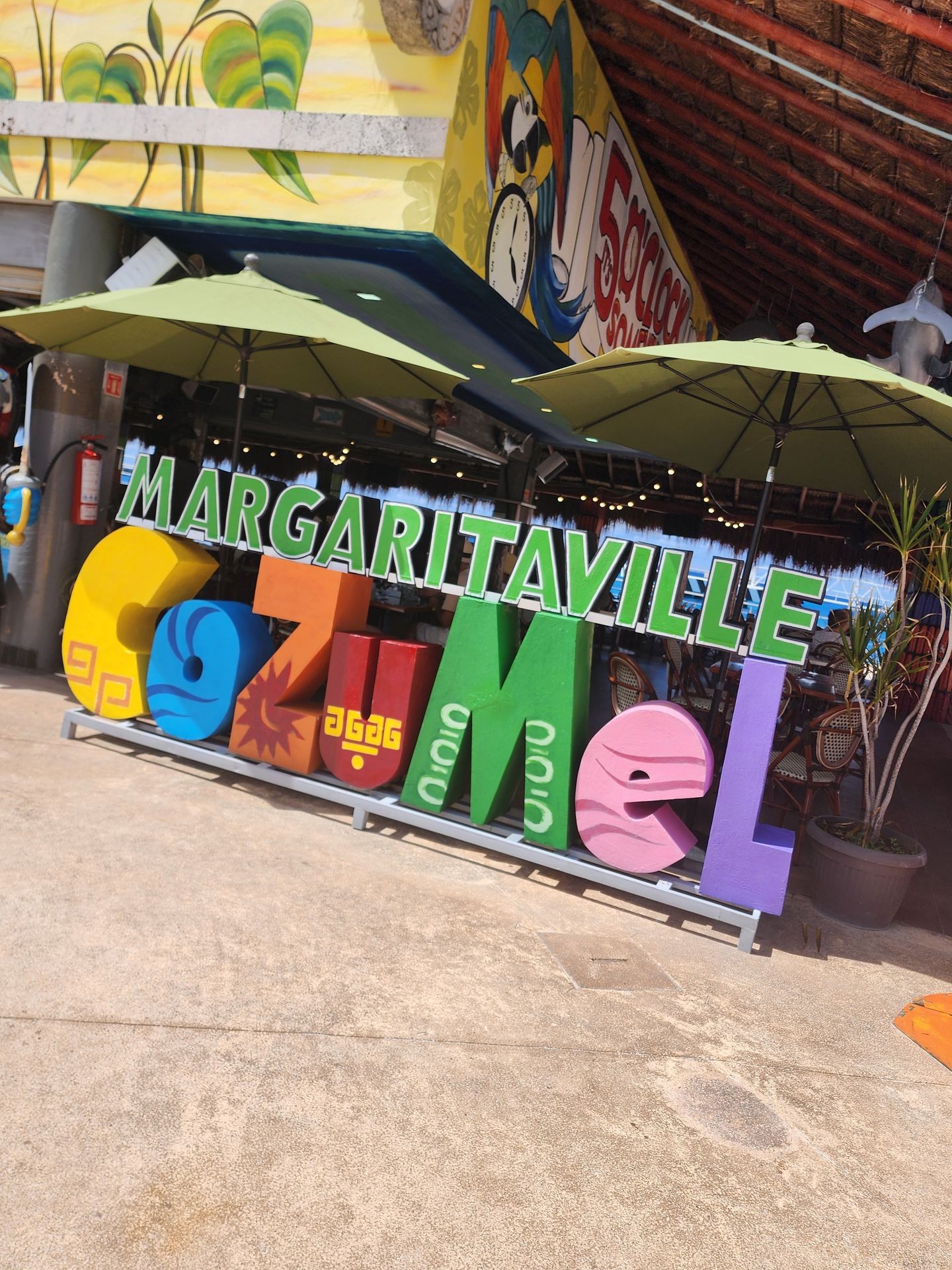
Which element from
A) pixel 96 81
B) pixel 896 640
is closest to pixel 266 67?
pixel 96 81

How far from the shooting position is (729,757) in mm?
3787

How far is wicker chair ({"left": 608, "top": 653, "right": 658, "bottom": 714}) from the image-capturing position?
548 centimetres

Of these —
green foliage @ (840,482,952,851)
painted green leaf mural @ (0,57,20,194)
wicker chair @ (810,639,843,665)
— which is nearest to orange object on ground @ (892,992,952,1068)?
green foliage @ (840,482,952,851)

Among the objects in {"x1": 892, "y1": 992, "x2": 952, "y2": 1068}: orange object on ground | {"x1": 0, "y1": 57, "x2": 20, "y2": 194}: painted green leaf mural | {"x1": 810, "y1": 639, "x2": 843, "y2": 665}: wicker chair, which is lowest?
{"x1": 892, "y1": 992, "x2": 952, "y2": 1068}: orange object on ground

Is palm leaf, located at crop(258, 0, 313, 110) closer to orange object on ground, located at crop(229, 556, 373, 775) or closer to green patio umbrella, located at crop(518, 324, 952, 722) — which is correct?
green patio umbrella, located at crop(518, 324, 952, 722)

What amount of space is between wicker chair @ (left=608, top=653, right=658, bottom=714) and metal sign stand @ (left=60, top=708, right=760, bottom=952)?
1.63 m

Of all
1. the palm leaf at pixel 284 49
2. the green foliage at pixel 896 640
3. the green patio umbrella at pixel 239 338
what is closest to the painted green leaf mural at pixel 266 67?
the palm leaf at pixel 284 49

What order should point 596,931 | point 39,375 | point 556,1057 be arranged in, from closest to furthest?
point 556,1057, point 596,931, point 39,375

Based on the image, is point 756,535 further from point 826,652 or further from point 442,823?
point 826,652

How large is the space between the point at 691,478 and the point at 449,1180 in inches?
513

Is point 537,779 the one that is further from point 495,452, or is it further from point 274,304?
point 495,452

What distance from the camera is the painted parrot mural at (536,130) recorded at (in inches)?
205

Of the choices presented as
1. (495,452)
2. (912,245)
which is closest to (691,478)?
(495,452)

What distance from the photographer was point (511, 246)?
566cm
